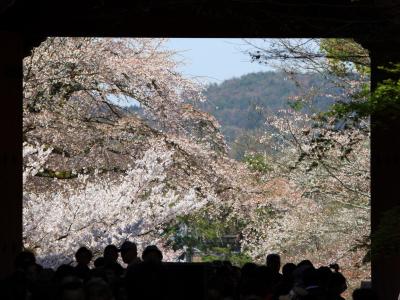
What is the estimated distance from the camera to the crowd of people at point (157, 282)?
779cm

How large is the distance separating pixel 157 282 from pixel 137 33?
522 centimetres

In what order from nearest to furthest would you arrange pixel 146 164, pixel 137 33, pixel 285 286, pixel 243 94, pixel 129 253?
pixel 285 286
pixel 129 253
pixel 137 33
pixel 146 164
pixel 243 94

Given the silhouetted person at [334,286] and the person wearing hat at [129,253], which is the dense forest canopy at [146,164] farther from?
the silhouetted person at [334,286]

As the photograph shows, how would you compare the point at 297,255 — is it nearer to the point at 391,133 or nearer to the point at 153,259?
the point at 391,133

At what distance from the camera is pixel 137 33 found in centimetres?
1318

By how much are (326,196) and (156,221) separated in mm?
6771

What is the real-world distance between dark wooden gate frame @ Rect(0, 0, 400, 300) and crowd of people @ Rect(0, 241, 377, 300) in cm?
214

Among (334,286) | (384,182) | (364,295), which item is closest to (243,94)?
(384,182)

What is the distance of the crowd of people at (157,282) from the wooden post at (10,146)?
81.3 inches

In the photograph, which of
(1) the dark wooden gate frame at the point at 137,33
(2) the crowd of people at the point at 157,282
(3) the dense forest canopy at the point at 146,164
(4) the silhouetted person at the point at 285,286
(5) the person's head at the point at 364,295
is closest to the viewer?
(2) the crowd of people at the point at 157,282

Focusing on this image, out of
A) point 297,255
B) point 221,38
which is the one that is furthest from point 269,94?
point 221,38

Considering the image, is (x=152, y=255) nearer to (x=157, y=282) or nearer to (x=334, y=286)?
(x=157, y=282)

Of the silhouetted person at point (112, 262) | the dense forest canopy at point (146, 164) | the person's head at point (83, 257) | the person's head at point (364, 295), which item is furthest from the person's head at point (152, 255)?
the dense forest canopy at point (146, 164)

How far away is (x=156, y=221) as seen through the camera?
2261 cm
